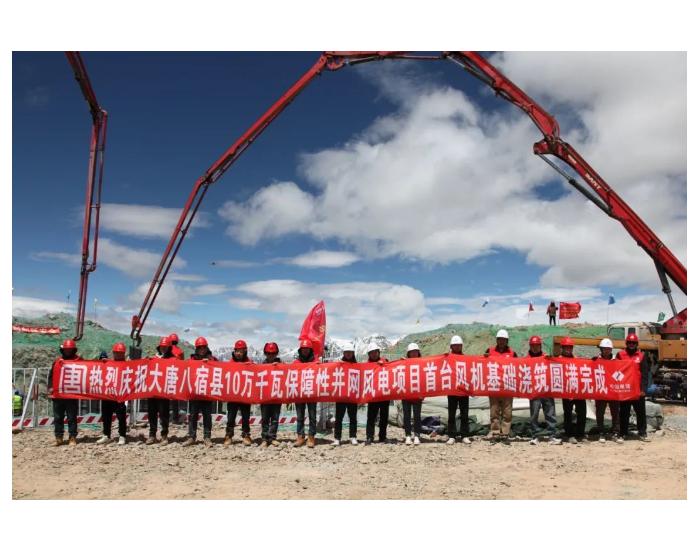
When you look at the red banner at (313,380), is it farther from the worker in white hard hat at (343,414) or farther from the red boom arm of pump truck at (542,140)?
the red boom arm of pump truck at (542,140)

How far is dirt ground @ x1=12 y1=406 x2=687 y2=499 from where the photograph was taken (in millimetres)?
7023

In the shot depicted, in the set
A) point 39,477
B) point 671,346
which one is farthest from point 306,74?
point 671,346

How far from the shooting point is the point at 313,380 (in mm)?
9820

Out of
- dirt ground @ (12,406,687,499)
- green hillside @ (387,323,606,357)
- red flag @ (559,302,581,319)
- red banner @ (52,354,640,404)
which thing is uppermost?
red flag @ (559,302,581,319)

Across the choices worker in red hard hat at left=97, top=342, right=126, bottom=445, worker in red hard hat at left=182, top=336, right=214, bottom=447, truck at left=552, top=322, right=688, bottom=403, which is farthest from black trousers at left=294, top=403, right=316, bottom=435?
truck at left=552, top=322, right=688, bottom=403

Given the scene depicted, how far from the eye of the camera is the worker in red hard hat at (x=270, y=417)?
31.8 feet

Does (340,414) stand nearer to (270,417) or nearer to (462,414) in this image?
(270,417)

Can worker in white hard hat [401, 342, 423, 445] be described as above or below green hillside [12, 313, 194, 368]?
below

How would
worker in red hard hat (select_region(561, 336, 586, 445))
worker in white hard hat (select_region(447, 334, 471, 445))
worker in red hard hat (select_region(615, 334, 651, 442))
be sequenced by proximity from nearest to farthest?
worker in white hard hat (select_region(447, 334, 471, 445)) < worker in red hard hat (select_region(561, 336, 586, 445)) < worker in red hard hat (select_region(615, 334, 651, 442))

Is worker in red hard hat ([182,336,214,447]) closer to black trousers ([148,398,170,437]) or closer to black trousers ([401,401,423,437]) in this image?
black trousers ([148,398,170,437])

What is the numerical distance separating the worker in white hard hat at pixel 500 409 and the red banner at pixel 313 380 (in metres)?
0.25

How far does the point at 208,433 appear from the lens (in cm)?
973

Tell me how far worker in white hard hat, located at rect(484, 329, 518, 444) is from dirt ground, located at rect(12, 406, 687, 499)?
0.35 meters

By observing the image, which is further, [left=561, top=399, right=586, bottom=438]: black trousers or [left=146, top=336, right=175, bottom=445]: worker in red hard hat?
[left=561, top=399, right=586, bottom=438]: black trousers
